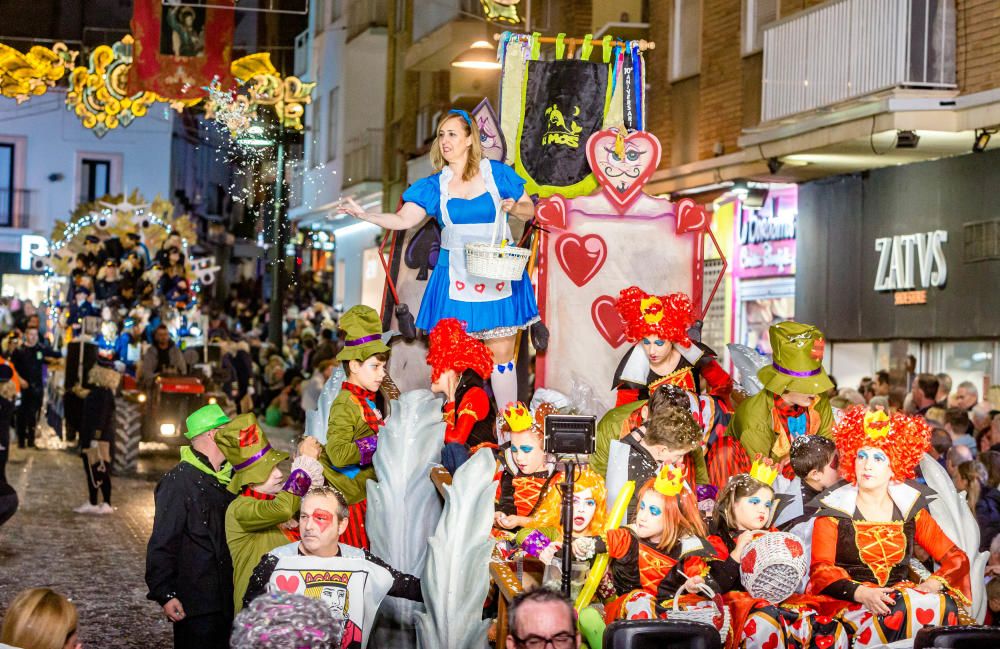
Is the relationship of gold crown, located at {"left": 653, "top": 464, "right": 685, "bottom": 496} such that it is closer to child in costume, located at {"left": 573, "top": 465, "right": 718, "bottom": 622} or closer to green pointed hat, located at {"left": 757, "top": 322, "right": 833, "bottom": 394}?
child in costume, located at {"left": 573, "top": 465, "right": 718, "bottom": 622}

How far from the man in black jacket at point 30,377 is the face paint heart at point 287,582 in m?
15.5

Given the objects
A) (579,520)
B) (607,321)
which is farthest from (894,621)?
(607,321)

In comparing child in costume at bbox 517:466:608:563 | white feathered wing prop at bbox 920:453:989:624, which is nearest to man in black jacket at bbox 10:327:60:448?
child in costume at bbox 517:466:608:563

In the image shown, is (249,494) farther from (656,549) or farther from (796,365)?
(796,365)

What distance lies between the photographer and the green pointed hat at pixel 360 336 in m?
8.17

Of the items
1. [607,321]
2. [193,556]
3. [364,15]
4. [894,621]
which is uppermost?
[364,15]

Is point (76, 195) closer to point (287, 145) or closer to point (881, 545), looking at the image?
point (287, 145)

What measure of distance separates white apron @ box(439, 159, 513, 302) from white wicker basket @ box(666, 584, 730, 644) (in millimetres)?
3450

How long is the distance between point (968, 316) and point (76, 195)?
3213cm

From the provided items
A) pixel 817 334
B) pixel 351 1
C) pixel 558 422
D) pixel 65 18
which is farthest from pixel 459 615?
pixel 65 18

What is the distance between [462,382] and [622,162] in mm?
2442

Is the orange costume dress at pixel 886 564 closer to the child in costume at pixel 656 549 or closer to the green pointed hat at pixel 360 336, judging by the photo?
the child in costume at pixel 656 549

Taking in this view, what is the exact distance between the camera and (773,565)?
6168 mm

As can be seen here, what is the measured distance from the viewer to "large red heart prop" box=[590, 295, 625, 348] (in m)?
10.2
